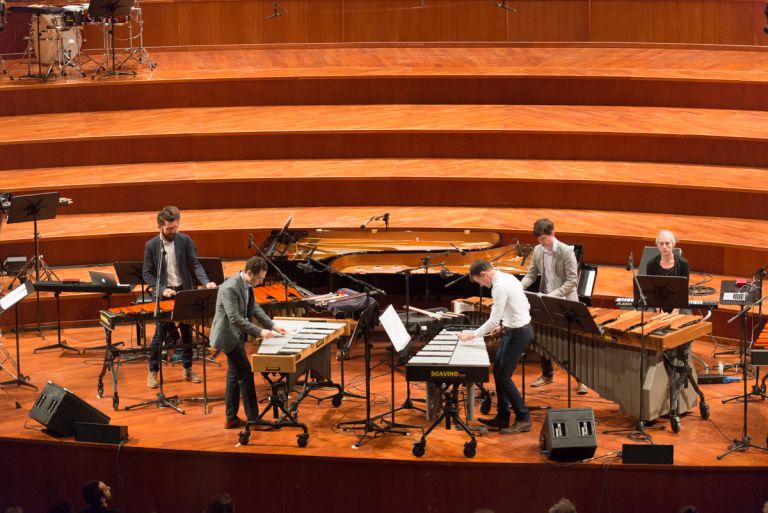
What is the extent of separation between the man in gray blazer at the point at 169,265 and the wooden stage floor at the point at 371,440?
328 mm

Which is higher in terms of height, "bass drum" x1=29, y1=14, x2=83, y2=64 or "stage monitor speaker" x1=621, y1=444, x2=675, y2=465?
"bass drum" x1=29, y1=14, x2=83, y2=64

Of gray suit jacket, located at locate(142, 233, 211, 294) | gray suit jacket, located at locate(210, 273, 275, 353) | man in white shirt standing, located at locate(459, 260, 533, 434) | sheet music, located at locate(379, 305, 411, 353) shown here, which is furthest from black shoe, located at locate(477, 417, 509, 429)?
gray suit jacket, located at locate(142, 233, 211, 294)

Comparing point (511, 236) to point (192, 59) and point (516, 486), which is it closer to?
point (516, 486)

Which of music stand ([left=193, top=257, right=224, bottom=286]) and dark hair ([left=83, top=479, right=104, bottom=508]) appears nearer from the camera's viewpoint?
dark hair ([left=83, top=479, right=104, bottom=508])

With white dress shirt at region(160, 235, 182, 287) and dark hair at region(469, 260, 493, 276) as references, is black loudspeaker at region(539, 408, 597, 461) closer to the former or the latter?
dark hair at region(469, 260, 493, 276)

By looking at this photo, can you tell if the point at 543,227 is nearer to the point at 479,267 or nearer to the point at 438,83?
the point at 479,267

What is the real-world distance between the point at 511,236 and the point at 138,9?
400 cm

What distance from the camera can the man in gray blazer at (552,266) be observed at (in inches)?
269

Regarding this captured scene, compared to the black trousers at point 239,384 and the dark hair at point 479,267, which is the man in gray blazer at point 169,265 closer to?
the black trousers at point 239,384

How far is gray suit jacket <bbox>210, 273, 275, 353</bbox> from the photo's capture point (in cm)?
639

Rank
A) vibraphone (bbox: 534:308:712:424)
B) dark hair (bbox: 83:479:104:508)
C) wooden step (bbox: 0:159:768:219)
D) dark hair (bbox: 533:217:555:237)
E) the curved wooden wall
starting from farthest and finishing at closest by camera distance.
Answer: the curved wooden wall < wooden step (bbox: 0:159:768:219) < dark hair (bbox: 533:217:555:237) < vibraphone (bbox: 534:308:712:424) < dark hair (bbox: 83:479:104:508)

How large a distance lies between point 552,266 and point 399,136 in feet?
10.9

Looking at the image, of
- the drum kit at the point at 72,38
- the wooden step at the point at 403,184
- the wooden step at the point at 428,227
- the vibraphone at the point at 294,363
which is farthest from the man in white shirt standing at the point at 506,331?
the drum kit at the point at 72,38

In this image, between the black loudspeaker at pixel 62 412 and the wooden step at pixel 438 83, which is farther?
the wooden step at pixel 438 83
